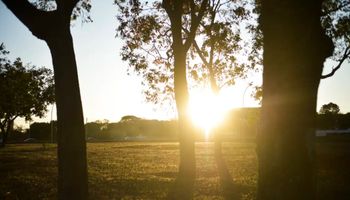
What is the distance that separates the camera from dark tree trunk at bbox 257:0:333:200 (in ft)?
13.3

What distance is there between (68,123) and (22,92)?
49.7 m

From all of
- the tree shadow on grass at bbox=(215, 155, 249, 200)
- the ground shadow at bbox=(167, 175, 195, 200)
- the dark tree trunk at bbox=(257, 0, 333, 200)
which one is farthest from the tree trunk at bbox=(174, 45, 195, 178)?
the dark tree trunk at bbox=(257, 0, 333, 200)

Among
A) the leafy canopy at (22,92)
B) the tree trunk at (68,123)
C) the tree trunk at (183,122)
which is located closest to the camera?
the tree trunk at (68,123)

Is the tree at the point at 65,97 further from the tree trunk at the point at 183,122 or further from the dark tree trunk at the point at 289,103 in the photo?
the tree trunk at the point at 183,122

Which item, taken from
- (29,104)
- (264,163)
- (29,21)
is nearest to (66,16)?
(29,21)

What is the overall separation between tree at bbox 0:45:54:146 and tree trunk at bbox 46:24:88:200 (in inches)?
1554

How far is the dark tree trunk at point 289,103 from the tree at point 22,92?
44.1 meters

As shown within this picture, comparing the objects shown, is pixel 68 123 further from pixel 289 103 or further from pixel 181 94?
pixel 181 94

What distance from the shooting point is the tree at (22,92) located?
47.4 metres

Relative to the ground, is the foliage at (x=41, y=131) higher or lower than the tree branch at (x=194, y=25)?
lower

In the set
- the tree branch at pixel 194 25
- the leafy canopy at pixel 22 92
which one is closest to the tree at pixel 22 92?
the leafy canopy at pixel 22 92

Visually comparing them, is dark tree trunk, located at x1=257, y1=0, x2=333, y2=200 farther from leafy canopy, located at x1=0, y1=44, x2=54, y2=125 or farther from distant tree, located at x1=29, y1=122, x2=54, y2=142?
distant tree, located at x1=29, y1=122, x2=54, y2=142

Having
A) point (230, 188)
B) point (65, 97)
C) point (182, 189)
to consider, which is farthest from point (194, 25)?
point (65, 97)

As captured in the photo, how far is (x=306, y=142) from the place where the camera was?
4.11 metres
